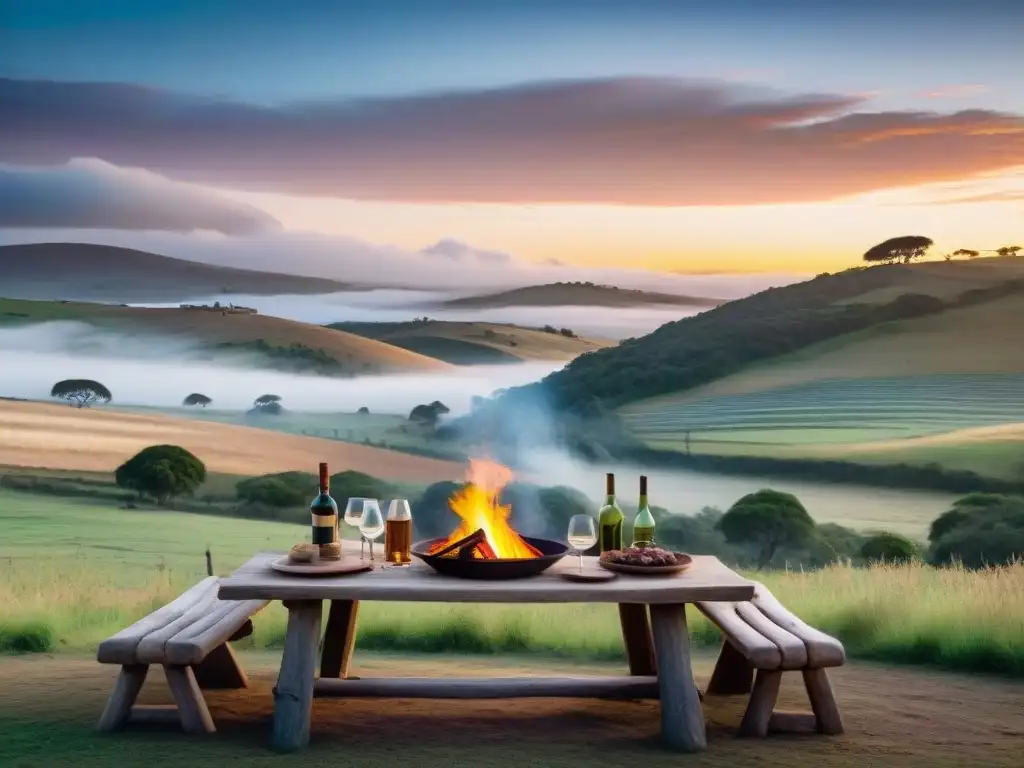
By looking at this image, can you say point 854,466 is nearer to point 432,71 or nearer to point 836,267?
point 836,267

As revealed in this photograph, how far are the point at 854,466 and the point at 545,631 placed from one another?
2998mm

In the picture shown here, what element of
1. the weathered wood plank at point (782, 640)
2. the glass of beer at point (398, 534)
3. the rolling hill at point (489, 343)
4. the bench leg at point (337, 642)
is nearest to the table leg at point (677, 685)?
the weathered wood plank at point (782, 640)

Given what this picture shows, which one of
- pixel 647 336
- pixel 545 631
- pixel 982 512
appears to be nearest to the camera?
pixel 545 631

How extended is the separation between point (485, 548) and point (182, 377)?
4.82m

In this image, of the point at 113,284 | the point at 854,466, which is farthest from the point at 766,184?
the point at 113,284

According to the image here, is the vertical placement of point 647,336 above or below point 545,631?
above

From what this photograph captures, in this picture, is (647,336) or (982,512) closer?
(982,512)

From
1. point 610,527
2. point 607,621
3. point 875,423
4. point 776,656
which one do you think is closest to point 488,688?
point 610,527

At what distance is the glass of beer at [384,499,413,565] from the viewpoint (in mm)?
4492

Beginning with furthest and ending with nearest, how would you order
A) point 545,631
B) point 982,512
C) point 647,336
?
Answer: point 647,336
point 982,512
point 545,631

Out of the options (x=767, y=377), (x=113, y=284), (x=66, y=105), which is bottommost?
(x=767, y=377)

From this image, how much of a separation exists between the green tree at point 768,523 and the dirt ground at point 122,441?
267 centimetres

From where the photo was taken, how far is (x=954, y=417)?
27.3 feet

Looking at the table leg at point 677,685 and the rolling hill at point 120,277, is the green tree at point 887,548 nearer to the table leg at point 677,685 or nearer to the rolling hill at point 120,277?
the rolling hill at point 120,277
